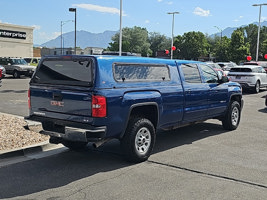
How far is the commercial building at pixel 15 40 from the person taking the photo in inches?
1561

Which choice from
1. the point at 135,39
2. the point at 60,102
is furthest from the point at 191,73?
the point at 135,39

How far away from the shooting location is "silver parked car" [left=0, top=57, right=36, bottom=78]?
26820mm

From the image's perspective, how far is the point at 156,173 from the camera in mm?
5152

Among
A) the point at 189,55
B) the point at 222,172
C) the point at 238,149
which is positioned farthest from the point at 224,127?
the point at 189,55

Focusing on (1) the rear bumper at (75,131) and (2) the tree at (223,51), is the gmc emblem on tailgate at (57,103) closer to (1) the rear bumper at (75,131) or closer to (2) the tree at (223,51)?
(1) the rear bumper at (75,131)

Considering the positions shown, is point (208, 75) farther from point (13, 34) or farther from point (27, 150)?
point (13, 34)

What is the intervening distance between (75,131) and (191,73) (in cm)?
321

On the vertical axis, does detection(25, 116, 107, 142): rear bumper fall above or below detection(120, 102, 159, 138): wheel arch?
below

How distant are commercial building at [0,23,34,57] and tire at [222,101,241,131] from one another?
1452 inches

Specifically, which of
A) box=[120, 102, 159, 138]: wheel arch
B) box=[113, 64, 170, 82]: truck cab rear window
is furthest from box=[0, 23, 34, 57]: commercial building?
box=[120, 102, 159, 138]: wheel arch

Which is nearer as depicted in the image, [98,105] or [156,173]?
[98,105]

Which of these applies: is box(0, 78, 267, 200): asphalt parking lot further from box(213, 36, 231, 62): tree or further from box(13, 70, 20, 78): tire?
box(213, 36, 231, 62): tree

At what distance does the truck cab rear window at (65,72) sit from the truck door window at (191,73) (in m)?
2.46

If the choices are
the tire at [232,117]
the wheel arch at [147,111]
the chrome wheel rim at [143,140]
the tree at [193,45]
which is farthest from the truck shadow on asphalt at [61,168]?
the tree at [193,45]
